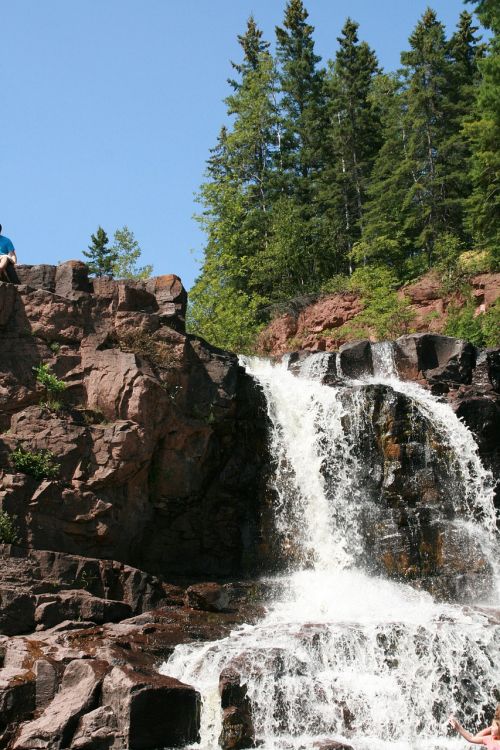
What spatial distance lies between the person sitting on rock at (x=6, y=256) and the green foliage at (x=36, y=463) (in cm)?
456

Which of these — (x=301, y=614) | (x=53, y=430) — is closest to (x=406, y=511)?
(x=301, y=614)

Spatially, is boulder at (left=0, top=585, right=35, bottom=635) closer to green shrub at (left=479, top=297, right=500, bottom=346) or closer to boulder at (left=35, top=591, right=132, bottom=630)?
boulder at (left=35, top=591, right=132, bottom=630)

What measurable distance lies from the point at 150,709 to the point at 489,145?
21.5m

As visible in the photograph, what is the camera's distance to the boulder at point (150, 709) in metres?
10.3

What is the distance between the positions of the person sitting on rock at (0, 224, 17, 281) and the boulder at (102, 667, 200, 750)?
10.1m

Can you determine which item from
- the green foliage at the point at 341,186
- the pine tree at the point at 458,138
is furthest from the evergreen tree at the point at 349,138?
the pine tree at the point at 458,138

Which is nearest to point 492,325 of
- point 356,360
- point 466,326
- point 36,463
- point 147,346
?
point 466,326

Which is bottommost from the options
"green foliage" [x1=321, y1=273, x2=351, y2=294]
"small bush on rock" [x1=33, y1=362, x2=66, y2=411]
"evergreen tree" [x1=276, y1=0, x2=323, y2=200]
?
"small bush on rock" [x1=33, y1=362, x2=66, y2=411]

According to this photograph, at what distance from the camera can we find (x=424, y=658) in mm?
12227

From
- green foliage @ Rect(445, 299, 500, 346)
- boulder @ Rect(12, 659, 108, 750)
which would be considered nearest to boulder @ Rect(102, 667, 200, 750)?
boulder @ Rect(12, 659, 108, 750)

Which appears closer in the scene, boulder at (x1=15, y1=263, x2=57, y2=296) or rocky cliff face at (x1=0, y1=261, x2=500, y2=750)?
rocky cliff face at (x1=0, y1=261, x2=500, y2=750)

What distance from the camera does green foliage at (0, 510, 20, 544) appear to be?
1425 centimetres

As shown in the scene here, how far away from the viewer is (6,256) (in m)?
17.5

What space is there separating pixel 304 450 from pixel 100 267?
37355 mm
